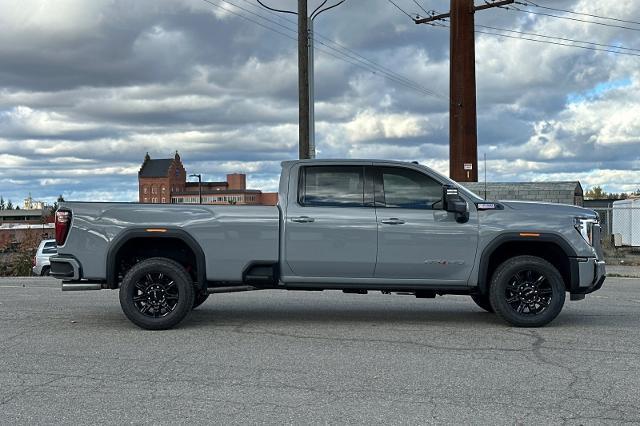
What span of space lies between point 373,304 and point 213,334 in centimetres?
348

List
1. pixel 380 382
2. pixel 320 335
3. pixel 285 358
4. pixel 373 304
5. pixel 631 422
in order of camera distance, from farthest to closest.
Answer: pixel 373 304 → pixel 320 335 → pixel 285 358 → pixel 380 382 → pixel 631 422

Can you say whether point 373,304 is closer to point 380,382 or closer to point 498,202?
point 498,202

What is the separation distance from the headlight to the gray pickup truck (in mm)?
16

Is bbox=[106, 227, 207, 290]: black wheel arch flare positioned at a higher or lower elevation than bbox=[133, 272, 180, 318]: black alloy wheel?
higher

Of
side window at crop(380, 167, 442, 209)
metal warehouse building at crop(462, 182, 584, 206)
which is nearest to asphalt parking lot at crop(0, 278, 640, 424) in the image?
side window at crop(380, 167, 442, 209)

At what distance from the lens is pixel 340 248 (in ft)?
26.8

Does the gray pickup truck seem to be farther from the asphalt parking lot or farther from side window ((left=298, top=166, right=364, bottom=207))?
the asphalt parking lot

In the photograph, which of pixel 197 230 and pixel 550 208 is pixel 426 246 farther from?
pixel 197 230

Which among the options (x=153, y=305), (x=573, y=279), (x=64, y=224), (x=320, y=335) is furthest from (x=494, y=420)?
(x=64, y=224)

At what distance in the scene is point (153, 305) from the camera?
27.2 feet

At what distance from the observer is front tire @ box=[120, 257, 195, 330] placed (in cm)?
817

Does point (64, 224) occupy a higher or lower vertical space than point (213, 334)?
higher

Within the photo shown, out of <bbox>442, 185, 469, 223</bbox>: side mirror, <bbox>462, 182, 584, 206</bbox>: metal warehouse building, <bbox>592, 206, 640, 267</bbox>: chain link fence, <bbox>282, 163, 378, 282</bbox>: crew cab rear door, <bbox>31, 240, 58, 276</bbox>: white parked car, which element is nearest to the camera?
<bbox>442, 185, 469, 223</bbox>: side mirror

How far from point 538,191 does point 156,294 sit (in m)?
18.5
